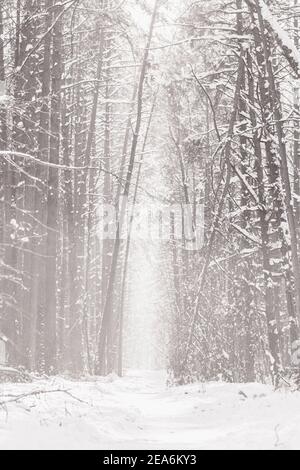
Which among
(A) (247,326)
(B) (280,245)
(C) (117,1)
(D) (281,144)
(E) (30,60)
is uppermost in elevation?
(C) (117,1)

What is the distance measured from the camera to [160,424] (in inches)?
280

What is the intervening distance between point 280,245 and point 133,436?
450 cm

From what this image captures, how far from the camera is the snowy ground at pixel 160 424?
4.86m

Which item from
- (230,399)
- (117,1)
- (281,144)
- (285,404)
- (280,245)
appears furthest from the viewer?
(117,1)

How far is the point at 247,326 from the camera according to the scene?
1054cm

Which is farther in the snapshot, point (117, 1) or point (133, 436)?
point (117, 1)

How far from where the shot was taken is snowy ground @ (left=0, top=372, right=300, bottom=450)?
486cm

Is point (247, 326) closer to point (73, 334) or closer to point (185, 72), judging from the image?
point (185, 72)

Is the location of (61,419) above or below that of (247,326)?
below

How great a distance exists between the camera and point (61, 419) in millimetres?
5664

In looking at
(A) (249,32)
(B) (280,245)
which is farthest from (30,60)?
(B) (280,245)

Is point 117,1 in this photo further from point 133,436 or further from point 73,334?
point 133,436

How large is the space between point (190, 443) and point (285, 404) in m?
1.56

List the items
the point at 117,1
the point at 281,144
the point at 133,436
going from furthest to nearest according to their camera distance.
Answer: the point at 117,1 → the point at 281,144 → the point at 133,436
